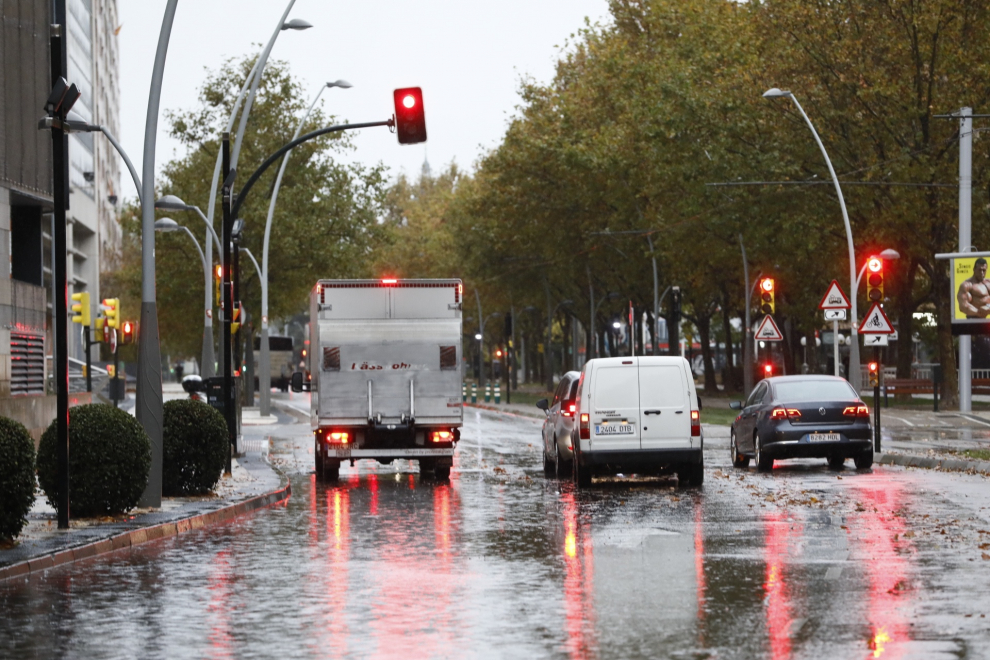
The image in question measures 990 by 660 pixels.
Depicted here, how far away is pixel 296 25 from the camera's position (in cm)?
2975

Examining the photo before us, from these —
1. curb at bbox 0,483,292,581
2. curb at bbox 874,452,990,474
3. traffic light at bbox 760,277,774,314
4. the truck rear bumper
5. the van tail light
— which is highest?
traffic light at bbox 760,277,774,314

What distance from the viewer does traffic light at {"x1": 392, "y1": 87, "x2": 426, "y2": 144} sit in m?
22.5

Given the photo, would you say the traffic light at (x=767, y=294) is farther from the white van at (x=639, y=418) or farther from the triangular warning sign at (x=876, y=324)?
the white van at (x=639, y=418)

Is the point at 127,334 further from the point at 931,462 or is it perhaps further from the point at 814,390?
the point at 931,462

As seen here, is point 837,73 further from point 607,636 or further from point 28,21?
point 607,636

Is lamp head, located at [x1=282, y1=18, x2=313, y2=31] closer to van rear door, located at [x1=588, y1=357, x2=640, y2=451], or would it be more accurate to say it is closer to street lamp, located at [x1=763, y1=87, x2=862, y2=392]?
van rear door, located at [x1=588, y1=357, x2=640, y2=451]

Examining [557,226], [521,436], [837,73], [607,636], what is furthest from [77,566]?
[557,226]

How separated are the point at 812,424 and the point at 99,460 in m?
12.0

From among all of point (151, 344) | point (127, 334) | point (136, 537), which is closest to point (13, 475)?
point (136, 537)

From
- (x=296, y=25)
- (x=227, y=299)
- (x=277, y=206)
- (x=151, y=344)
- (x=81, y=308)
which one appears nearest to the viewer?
(x=151, y=344)

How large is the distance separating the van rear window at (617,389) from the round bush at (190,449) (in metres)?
5.18

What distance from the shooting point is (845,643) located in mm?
9125

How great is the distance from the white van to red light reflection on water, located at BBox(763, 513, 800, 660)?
4.86 metres

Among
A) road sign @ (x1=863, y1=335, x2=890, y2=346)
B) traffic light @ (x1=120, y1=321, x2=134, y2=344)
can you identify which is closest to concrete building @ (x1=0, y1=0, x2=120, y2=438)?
traffic light @ (x1=120, y1=321, x2=134, y2=344)
